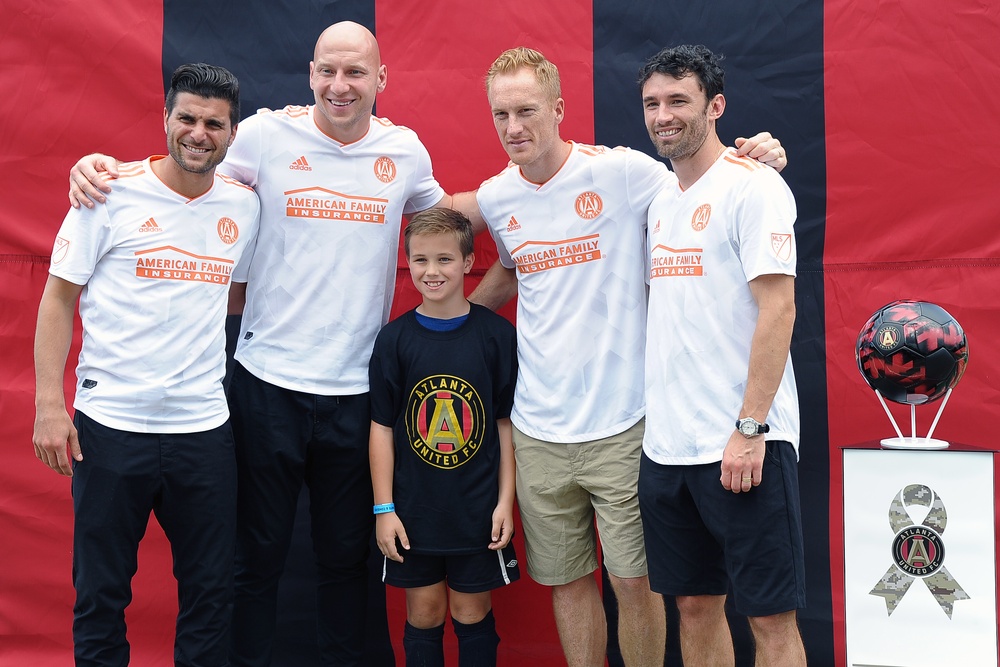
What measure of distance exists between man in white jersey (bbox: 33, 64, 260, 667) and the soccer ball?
1.70m

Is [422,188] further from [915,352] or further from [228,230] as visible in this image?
A: [915,352]

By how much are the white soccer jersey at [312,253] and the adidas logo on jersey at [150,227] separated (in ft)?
1.08

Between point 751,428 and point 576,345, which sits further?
point 576,345

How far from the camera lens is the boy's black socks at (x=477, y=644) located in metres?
2.55

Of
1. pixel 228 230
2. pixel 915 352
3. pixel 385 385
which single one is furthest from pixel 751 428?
pixel 228 230

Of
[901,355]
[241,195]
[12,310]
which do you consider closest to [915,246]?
[901,355]

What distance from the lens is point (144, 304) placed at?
229 centimetres

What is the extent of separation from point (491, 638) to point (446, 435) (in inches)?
23.9

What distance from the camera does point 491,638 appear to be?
2.58 metres

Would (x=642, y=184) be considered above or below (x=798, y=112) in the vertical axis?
below

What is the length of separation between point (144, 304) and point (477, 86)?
1359 mm

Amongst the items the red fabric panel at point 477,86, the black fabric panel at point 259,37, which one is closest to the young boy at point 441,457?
the red fabric panel at point 477,86

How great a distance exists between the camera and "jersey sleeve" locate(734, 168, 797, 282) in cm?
211

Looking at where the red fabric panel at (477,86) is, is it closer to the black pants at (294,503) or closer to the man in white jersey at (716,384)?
the black pants at (294,503)
